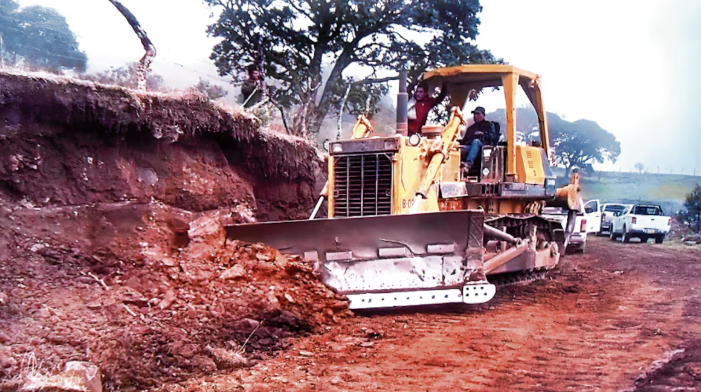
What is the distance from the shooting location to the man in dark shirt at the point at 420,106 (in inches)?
370

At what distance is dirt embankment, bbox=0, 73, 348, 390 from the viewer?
485cm

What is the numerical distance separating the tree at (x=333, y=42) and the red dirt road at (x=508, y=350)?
1154 cm

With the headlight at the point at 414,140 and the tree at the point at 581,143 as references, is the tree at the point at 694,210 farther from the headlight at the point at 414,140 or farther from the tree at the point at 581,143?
the headlight at the point at 414,140

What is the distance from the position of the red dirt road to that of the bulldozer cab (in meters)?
2.12

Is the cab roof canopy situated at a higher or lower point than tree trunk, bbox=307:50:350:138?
lower

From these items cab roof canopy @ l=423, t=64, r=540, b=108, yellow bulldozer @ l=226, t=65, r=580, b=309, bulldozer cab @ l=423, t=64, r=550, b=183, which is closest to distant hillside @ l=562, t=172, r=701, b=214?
bulldozer cab @ l=423, t=64, r=550, b=183

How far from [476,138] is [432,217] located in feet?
9.69

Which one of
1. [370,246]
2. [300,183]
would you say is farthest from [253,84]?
[370,246]

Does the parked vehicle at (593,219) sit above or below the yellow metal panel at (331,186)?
below

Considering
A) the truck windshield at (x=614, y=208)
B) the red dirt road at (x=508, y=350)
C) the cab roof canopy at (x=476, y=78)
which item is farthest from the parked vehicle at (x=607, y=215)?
the red dirt road at (x=508, y=350)

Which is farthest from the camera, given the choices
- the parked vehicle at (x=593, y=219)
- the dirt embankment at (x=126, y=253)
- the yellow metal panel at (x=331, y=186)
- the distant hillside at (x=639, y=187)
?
the distant hillside at (x=639, y=187)

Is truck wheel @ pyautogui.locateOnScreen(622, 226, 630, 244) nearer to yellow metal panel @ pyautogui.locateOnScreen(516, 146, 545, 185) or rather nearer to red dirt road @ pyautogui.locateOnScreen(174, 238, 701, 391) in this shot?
yellow metal panel @ pyautogui.locateOnScreen(516, 146, 545, 185)

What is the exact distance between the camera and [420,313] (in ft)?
23.4

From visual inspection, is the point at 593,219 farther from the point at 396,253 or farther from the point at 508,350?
the point at 508,350
